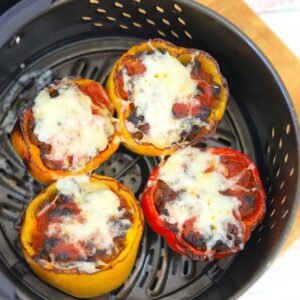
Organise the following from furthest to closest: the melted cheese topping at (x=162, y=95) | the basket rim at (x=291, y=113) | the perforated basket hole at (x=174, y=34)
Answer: the perforated basket hole at (x=174, y=34) < the melted cheese topping at (x=162, y=95) < the basket rim at (x=291, y=113)

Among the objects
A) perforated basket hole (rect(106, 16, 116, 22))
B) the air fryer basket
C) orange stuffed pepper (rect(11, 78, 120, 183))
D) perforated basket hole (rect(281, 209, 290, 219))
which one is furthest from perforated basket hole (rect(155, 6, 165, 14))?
perforated basket hole (rect(281, 209, 290, 219))

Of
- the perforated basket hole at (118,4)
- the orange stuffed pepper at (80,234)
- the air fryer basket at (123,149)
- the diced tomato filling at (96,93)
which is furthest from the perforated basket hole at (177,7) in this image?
the orange stuffed pepper at (80,234)

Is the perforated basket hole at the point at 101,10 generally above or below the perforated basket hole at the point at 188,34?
above

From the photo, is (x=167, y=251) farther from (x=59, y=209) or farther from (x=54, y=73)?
(x=54, y=73)

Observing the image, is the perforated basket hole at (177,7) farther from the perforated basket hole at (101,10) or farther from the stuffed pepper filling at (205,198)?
the stuffed pepper filling at (205,198)

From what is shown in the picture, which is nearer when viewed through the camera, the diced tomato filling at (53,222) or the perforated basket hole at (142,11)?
the diced tomato filling at (53,222)

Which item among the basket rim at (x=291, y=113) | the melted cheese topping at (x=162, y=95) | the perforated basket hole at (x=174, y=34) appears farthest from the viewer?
the perforated basket hole at (x=174, y=34)

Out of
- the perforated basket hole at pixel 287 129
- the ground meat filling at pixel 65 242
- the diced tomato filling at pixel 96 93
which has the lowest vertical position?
the ground meat filling at pixel 65 242

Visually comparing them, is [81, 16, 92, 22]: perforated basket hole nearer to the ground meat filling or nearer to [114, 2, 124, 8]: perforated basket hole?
[114, 2, 124, 8]: perforated basket hole
